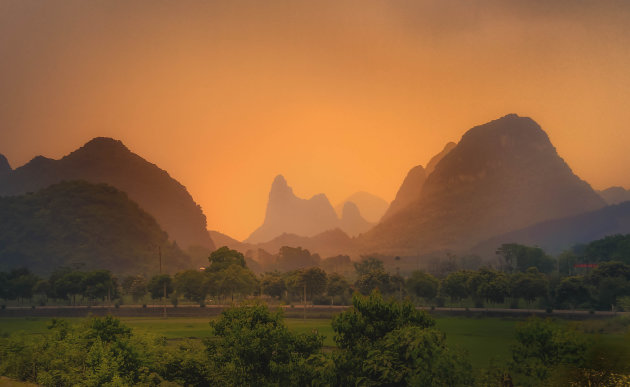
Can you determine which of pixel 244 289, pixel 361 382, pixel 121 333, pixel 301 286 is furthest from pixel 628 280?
pixel 121 333

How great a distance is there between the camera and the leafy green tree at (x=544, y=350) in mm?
37906

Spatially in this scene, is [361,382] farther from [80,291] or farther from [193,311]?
[80,291]

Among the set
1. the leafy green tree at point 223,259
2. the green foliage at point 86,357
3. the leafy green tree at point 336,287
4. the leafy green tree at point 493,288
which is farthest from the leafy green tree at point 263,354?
the leafy green tree at point 223,259

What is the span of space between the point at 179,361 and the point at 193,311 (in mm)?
76489

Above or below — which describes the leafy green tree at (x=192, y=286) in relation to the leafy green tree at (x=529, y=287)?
above

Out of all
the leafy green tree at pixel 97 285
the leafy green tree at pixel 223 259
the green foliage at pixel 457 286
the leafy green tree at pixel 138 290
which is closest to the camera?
the green foliage at pixel 457 286

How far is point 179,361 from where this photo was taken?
3847 cm

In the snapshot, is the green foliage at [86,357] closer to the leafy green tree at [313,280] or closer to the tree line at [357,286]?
the tree line at [357,286]

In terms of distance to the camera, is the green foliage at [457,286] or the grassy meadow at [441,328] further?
the green foliage at [457,286]

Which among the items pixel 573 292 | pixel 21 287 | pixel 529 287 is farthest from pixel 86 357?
pixel 21 287

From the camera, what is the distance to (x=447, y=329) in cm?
8275

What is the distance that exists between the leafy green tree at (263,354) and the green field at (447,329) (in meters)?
27.0

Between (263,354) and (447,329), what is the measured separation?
51.9 metres

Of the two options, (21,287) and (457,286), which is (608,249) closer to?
(457,286)
